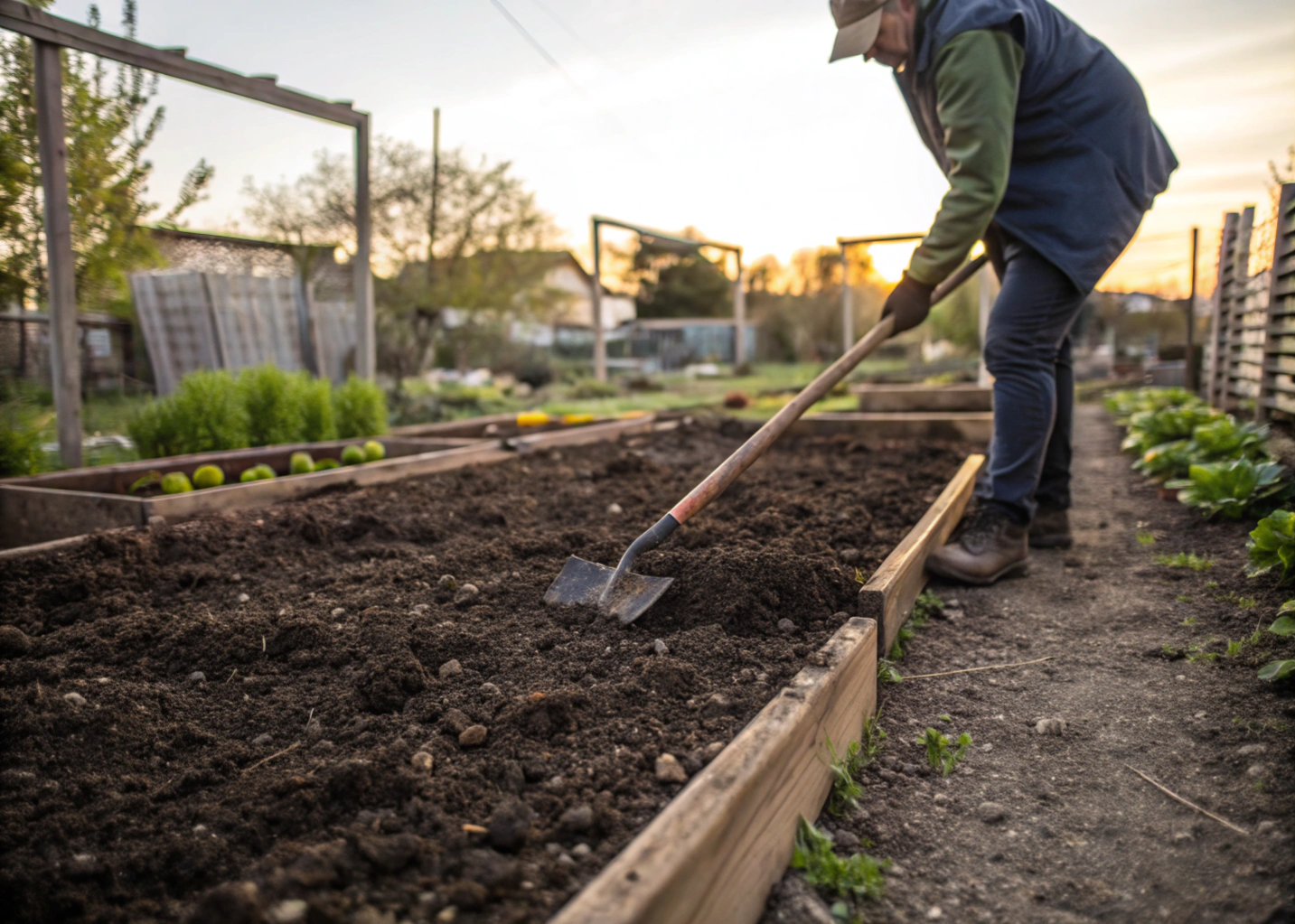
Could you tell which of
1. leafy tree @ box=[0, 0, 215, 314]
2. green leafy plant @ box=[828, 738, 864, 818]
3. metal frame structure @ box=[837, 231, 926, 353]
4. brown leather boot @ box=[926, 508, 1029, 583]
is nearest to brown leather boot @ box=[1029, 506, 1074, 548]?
brown leather boot @ box=[926, 508, 1029, 583]

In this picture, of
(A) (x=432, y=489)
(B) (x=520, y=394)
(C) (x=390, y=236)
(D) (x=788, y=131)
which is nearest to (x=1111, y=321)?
(D) (x=788, y=131)

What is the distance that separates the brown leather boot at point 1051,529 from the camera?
311cm

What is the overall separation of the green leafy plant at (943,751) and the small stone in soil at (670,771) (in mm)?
644

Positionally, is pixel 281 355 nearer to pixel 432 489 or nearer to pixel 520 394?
pixel 432 489

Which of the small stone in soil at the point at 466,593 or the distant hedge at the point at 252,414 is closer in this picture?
the small stone in soil at the point at 466,593

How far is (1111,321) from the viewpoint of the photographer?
15625 mm

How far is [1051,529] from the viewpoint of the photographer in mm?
3137

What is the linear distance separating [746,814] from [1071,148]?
99.6 inches

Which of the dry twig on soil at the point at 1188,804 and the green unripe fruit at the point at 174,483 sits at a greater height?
the green unripe fruit at the point at 174,483

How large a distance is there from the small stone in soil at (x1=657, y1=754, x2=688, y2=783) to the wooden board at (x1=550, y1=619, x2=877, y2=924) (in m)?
0.13

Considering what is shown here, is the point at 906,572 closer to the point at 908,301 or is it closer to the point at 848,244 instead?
the point at 908,301

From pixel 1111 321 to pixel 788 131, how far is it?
9973 mm

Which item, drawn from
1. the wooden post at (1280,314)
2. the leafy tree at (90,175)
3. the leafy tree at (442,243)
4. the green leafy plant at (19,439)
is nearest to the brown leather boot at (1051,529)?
the wooden post at (1280,314)

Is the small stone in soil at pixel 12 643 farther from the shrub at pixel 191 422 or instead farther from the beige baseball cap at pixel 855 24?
the beige baseball cap at pixel 855 24
